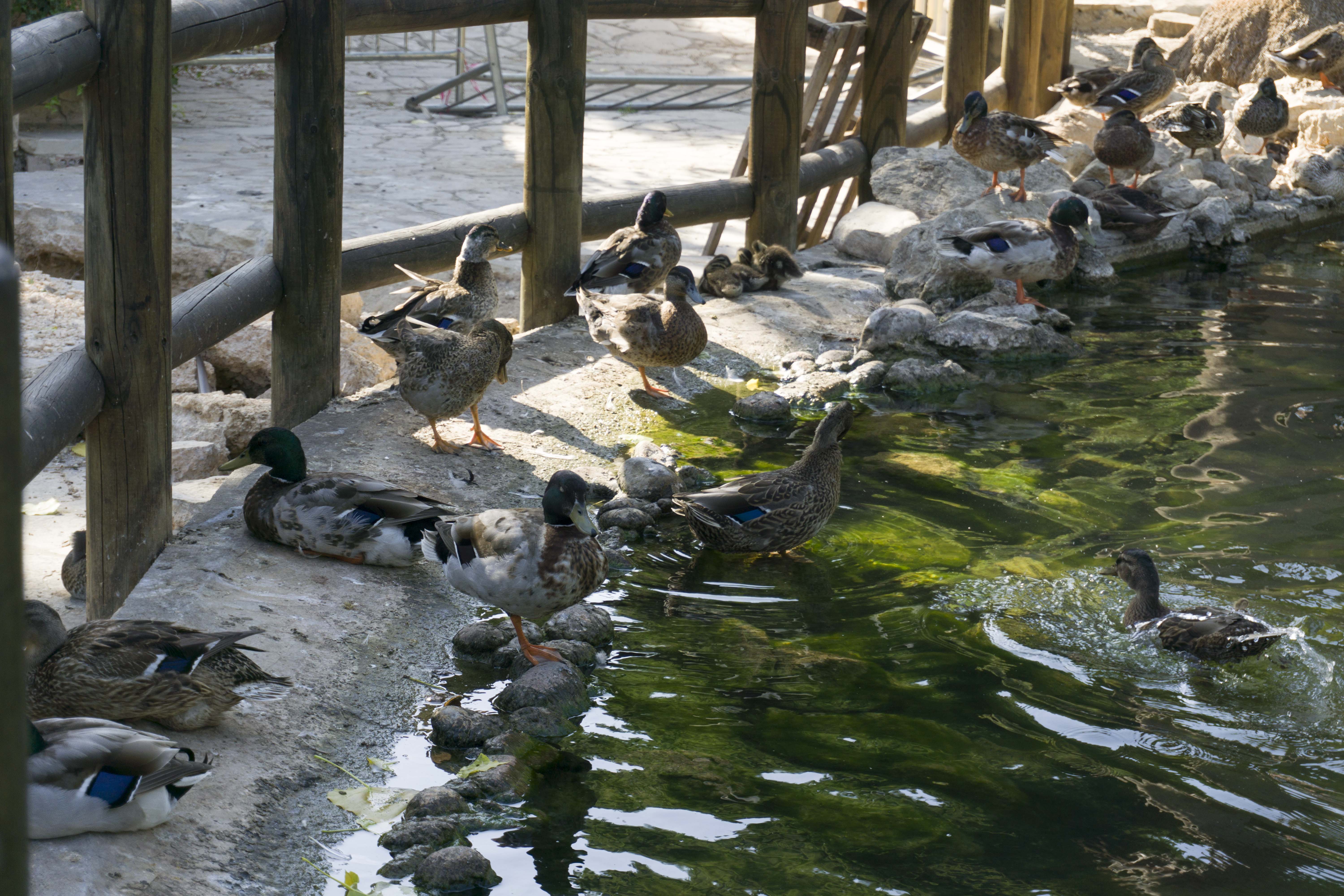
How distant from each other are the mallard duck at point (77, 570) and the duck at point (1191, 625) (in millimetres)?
3693

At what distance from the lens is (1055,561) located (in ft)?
15.8

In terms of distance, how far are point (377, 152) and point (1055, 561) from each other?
32.6 feet

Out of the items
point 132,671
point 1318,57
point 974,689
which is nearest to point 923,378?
point 974,689

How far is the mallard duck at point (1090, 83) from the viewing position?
11.7 meters

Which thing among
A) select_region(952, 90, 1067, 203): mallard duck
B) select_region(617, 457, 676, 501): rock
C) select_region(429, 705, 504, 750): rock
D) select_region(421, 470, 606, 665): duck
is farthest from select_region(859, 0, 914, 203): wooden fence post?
select_region(429, 705, 504, 750): rock

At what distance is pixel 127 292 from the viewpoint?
394 centimetres

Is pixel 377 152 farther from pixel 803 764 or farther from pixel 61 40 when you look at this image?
pixel 803 764

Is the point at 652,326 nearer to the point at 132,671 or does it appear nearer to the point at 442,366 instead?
the point at 442,366

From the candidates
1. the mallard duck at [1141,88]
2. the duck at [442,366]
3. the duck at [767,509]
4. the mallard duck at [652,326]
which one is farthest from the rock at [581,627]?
the mallard duck at [1141,88]

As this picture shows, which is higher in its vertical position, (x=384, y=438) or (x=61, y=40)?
(x=61, y=40)

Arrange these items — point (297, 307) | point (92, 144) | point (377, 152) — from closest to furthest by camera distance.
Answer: point (92, 144) → point (297, 307) → point (377, 152)

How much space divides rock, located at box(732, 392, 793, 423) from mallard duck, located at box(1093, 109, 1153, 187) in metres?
5.04

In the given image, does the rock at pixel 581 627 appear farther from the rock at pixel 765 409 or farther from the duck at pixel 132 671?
the rock at pixel 765 409

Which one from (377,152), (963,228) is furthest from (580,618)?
(377,152)
